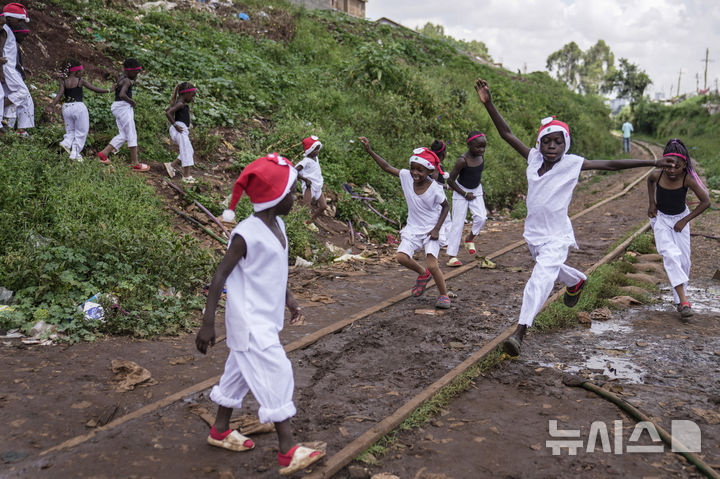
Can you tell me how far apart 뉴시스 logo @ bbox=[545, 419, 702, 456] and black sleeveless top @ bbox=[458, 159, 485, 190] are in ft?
17.2

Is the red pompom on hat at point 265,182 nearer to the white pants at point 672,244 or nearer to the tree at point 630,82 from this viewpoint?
the white pants at point 672,244

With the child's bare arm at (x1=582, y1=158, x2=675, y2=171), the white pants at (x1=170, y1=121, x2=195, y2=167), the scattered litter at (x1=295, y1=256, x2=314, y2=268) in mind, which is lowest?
the scattered litter at (x1=295, y1=256, x2=314, y2=268)

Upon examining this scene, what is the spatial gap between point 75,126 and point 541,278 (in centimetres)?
741

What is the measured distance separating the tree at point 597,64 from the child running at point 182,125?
Result: 80378 mm

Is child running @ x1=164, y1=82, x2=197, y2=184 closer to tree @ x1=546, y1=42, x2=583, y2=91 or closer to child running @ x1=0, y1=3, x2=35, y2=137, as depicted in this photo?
child running @ x1=0, y1=3, x2=35, y2=137

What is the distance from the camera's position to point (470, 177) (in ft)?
28.6

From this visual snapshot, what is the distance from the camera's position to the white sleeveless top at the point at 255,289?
3244 mm

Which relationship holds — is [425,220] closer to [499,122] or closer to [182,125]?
[499,122]

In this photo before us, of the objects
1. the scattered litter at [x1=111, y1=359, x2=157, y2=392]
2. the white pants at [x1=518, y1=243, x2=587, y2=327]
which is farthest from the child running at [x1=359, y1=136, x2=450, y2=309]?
the scattered litter at [x1=111, y1=359, x2=157, y2=392]

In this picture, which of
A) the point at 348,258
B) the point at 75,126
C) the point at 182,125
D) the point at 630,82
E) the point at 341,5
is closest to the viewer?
the point at 75,126

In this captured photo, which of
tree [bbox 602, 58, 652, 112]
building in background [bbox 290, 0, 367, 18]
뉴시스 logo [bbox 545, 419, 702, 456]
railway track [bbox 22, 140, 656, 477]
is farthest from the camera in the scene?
tree [bbox 602, 58, 652, 112]

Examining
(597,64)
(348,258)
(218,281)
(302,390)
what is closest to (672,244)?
(348,258)

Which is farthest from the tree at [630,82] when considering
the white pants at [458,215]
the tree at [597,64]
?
the white pants at [458,215]

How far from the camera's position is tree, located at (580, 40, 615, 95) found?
80.0 meters
